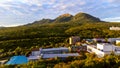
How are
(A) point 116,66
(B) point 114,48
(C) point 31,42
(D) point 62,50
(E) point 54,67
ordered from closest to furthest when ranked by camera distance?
(E) point 54,67 → (A) point 116,66 → (B) point 114,48 → (D) point 62,50 → (C) point 31,42

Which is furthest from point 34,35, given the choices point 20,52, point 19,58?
point 19,58

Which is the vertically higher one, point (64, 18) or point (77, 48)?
point (64, 18)

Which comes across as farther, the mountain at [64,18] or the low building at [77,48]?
the mountain at [64,18]

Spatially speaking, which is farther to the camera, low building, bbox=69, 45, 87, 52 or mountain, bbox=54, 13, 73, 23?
mountain, bbox=54, 13, 73, 23

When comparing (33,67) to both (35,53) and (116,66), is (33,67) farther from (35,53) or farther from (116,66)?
(35,53)

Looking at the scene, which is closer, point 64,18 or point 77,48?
point 77,48

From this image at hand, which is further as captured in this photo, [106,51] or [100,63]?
[106,51]

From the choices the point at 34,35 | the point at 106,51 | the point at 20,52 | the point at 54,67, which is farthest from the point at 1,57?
the point at 34,35

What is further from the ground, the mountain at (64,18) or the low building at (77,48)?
the mountain at (64,18)

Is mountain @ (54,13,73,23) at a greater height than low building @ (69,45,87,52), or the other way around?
mountain @ (54,13,73,23)

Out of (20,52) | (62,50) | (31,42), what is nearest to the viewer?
(62,50)

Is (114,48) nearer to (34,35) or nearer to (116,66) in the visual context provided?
(116,66)
